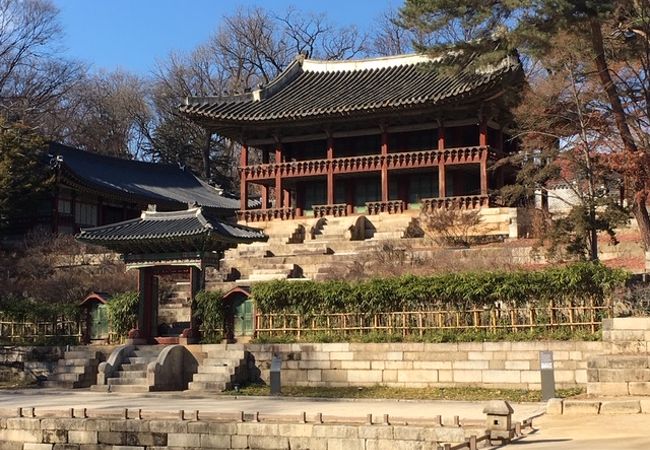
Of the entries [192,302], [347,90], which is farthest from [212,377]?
[347,90]

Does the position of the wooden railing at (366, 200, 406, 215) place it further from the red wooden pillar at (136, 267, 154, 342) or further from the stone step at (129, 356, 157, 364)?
the stone step at (129, 356, 157, 364)

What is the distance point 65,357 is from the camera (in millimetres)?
22734

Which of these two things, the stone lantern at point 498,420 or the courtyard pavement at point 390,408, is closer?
the courtyard pavement at point 390,408

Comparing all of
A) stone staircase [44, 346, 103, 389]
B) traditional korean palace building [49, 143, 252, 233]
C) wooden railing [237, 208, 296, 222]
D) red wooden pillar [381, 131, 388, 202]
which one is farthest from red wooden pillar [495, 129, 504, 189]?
stone staircase [44, 346, 103, 389]

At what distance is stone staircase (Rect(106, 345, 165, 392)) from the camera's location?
2053 centimetres

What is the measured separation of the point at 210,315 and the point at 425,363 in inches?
269

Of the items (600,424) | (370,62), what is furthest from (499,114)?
(600,424)

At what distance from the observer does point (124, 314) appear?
23500mm

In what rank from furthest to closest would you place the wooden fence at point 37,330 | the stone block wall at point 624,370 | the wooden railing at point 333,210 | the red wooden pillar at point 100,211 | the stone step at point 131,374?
the red wooden pillar at point 100,211 → the wooden railing at point 333,210 → the wooden fence at point 37,330 → the stone step at point 131,374 → the stone block wall at point 624,370

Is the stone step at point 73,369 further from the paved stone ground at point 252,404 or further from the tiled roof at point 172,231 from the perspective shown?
the tiled roof at point 172,231

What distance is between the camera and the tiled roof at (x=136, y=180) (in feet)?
128

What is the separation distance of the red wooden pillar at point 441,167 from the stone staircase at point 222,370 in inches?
592

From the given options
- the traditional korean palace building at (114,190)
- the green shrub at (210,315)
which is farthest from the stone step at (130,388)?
the traditional korean palace building at (114,190)

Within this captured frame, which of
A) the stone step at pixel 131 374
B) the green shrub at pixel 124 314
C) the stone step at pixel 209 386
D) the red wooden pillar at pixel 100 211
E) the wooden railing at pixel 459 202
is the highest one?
the red wooden pillar at pixel 100 211
